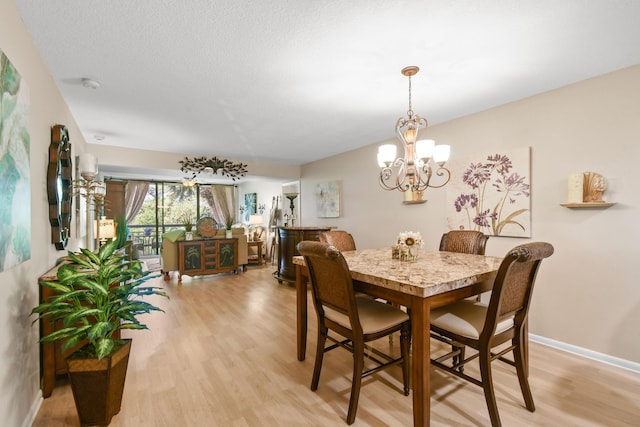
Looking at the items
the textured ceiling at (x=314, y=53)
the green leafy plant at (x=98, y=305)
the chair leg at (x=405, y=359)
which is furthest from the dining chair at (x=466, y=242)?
the green leafy plant at (x=98, y=305)

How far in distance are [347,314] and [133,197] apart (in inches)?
337

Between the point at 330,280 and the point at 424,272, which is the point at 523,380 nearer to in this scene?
the point at 424,272

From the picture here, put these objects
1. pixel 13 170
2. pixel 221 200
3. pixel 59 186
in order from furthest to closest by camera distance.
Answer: pixel 221 200, pixel 59 186, pixel 13 170

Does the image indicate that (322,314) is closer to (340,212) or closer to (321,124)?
(321,124)

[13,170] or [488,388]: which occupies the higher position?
[13,170]

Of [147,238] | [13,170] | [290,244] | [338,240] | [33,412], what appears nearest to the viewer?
[13,170]

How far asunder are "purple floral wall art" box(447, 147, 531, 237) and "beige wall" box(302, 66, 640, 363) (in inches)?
3.1

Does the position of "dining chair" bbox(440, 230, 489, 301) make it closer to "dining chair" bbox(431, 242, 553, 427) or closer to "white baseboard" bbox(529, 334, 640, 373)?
"white baseboard" bbox(529, 334, 640, 373)

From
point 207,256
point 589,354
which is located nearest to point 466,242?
point 589,354

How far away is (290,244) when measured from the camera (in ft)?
15.4

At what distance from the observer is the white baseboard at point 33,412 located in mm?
1575

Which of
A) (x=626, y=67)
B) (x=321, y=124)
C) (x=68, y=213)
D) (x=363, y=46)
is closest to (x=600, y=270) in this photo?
(x=626, y=67)

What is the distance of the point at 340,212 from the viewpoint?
518 cm

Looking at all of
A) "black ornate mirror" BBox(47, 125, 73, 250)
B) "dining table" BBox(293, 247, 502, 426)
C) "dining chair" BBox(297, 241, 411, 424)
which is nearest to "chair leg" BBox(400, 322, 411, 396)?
"dining chair" BBox(297, 241, 411, 424)
